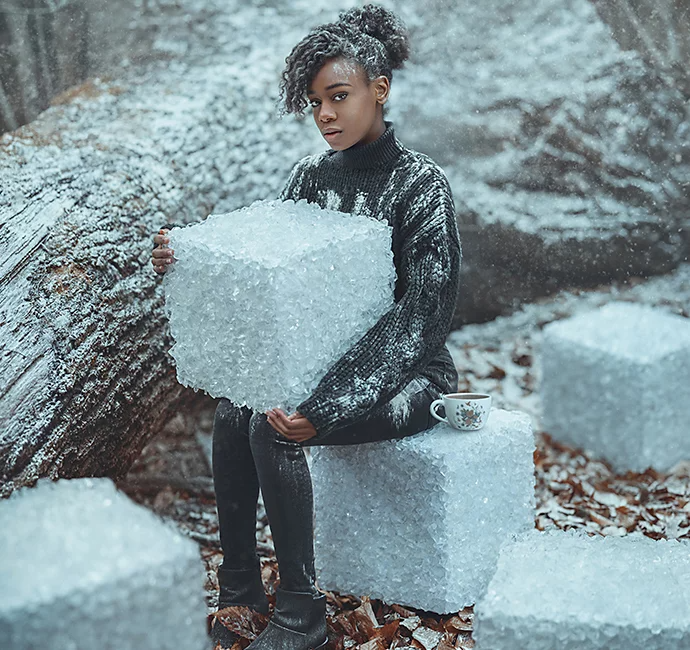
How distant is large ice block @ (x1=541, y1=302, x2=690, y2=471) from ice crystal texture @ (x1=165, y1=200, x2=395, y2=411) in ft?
3.86

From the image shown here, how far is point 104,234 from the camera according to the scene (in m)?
2.06

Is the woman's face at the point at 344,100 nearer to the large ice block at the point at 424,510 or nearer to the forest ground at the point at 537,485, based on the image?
the large ice block at the point at 424,510

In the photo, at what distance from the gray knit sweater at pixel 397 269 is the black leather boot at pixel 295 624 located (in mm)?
331

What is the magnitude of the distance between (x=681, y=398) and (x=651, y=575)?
4.71ft

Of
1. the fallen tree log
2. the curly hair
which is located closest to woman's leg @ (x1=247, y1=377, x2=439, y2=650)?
the curly hair

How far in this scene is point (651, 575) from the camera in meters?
1.41

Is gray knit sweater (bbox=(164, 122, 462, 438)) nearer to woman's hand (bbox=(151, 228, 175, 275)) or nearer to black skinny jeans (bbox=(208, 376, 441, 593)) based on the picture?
black skinny jeans (bbox=(208, 376, 441, 593))

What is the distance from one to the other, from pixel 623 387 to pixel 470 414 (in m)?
1.04

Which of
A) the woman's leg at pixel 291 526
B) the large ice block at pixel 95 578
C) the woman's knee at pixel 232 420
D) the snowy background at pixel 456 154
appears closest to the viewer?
the large ice block at pixel 95 578

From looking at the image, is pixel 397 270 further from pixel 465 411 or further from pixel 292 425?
pixel 292 425

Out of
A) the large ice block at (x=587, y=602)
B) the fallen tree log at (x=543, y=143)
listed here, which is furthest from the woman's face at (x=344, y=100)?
the fallen tree log at (x=543, y=143)

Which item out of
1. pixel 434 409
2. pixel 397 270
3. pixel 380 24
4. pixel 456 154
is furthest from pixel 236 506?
pixel 456 154

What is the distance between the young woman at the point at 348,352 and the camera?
1666 mm

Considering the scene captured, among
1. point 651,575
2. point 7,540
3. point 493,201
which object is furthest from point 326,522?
point 493,201
